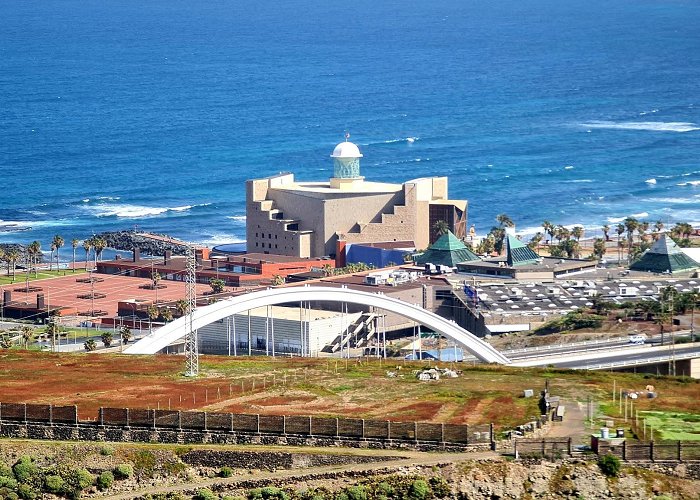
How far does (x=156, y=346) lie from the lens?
338 feet

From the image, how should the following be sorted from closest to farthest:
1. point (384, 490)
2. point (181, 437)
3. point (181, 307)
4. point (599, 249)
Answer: point (384, 490) < point (181, 437) < point (181, 307) < point (599, 249)

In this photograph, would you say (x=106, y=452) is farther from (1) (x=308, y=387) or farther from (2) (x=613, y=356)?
(2) (x=613, y=356)

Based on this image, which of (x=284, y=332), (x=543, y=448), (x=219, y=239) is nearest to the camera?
(x=543, y=448)

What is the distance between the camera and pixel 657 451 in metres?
74.6

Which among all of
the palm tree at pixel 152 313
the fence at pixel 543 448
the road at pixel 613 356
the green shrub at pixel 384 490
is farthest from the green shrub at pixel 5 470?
the palm tree at pixel 152 313

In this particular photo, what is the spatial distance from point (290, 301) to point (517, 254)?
4579cm

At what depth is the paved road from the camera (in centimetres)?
7525

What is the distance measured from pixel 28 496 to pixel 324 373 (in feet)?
72.6

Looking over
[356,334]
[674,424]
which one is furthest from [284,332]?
[674,424]

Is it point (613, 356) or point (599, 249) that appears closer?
point (613, 356)

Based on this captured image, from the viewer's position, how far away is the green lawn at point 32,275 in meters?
151

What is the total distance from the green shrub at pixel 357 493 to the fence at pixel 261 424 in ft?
14.3

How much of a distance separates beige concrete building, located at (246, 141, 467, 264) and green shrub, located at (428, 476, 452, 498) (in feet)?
273

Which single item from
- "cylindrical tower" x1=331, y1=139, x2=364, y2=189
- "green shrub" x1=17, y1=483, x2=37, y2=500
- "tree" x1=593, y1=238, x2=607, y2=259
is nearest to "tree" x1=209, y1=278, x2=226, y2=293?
"cylindrical tower" x1=331, y1=139, x2=364, y2=189
